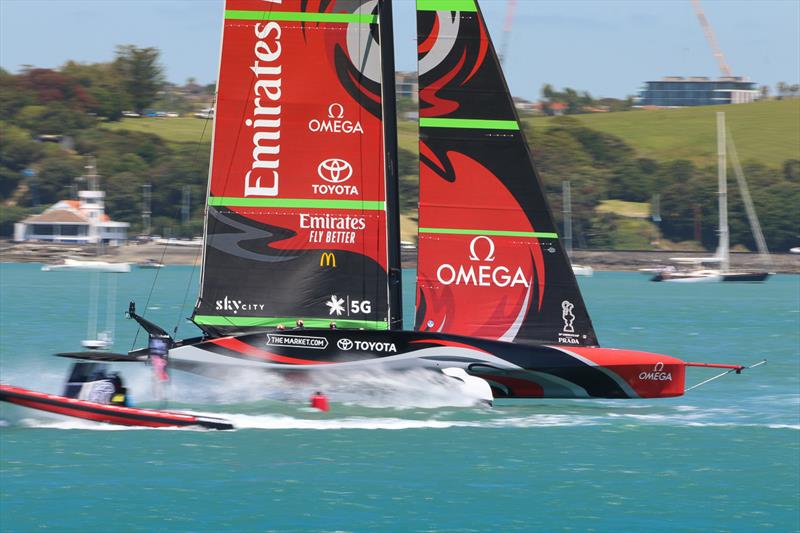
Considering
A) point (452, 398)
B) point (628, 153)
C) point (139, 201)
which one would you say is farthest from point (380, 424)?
point (628, 153)

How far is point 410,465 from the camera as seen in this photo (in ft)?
70.3

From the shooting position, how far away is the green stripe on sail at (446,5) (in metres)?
24.3

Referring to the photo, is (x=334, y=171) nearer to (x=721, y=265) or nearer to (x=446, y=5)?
(x=446, y=5)

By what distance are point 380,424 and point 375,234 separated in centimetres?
323

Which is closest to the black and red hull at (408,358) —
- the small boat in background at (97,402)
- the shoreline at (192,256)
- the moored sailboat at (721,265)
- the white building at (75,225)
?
the small boat in background at (97,402)

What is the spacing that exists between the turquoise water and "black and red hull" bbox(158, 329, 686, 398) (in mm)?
470

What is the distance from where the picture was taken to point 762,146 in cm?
18112

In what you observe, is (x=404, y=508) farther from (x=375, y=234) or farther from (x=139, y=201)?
(x=139, y=201)

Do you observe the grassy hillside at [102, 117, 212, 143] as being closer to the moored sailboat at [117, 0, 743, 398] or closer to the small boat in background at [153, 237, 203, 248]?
the small boat in background at [153, 237, 203, 248]

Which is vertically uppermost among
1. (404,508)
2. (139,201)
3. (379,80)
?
(139,201)

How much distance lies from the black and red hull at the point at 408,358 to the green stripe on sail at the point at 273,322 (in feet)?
2.03

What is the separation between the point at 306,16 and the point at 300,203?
124 inches

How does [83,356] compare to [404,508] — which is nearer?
[404,508]

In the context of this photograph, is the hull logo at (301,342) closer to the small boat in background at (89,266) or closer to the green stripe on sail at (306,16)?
the green stripe on sail at (306,16)
